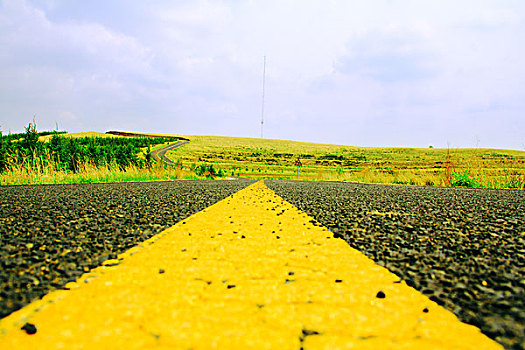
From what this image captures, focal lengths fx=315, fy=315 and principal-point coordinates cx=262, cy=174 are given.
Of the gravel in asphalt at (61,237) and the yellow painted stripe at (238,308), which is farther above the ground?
the yellow painted stripe at (238,308)

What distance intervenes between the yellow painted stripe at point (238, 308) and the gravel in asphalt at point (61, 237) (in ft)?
0.57

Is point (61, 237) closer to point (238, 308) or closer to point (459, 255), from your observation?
point (238, 308)

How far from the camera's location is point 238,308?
4.98 feet

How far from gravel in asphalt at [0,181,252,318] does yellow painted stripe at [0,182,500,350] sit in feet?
0.57

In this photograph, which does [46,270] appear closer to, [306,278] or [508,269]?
[306,278]

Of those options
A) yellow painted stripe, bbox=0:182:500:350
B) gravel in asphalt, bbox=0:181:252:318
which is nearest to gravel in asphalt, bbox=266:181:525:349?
yellow painted stripe, bbox=0:182:500:350

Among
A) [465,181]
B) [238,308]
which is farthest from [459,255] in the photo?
[465,181]

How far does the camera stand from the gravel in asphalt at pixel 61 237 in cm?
188

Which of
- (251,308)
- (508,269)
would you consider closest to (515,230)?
(508,269)

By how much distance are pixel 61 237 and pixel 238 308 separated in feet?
7.42

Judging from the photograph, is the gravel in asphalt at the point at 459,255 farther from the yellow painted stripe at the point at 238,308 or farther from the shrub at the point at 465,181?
the shrub at the point at 465,181

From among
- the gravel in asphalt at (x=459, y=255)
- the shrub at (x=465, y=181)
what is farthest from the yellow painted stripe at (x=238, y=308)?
the shrub at (x=465, y=181)

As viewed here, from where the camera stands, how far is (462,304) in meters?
1.63

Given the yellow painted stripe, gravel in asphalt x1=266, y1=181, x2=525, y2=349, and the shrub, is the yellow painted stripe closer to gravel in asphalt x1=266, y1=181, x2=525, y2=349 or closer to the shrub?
gravel in asphalt x1=266, y1=181, x2=525, y2=349
